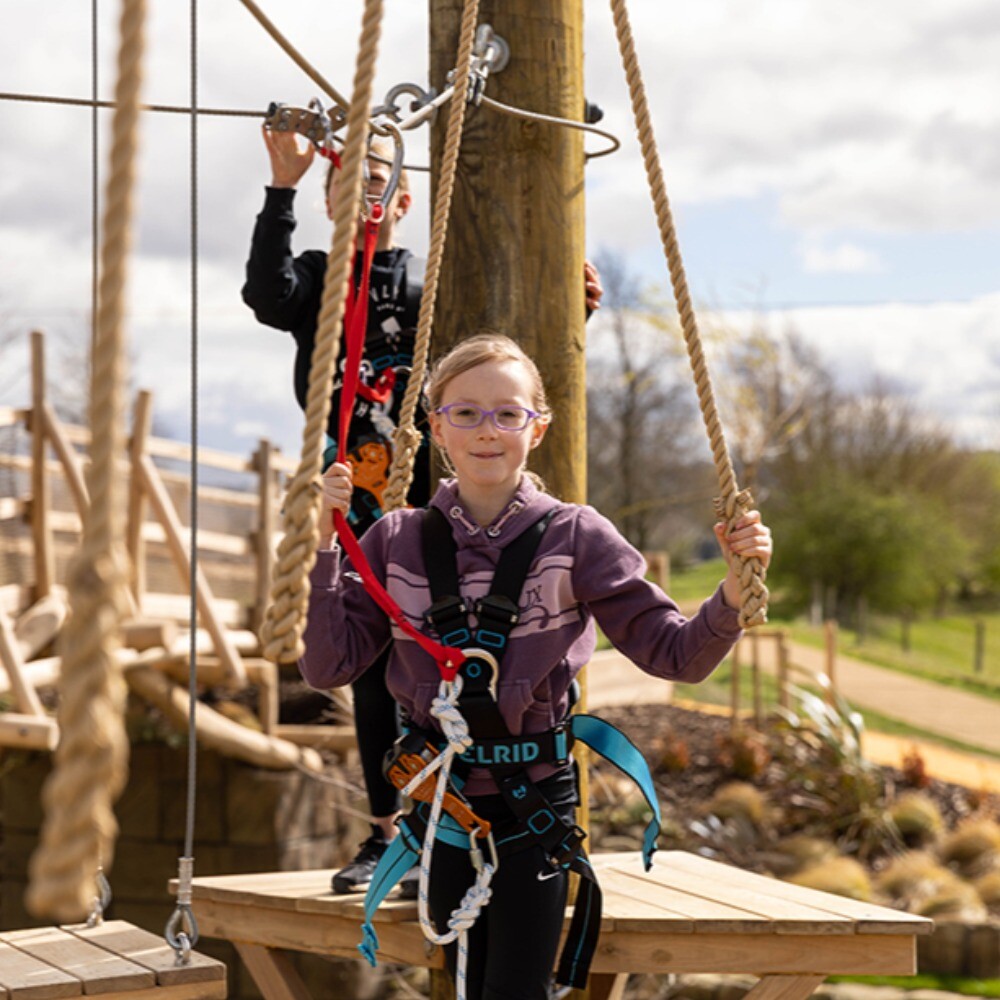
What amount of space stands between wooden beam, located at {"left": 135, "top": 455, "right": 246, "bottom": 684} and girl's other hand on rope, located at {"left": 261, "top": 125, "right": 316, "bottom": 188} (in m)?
5.45

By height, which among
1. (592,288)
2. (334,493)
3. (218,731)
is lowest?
(218,731)

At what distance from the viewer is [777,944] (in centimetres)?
288

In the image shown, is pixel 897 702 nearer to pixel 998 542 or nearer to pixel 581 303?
pixel 998 542

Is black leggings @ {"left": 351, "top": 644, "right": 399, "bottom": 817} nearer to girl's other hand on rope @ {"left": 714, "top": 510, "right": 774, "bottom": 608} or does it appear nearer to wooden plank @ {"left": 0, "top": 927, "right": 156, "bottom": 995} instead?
wooden plank @ {"left": 0, "top": 927, "right": 156, "bottom": 995}

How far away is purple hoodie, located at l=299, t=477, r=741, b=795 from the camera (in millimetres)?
2430

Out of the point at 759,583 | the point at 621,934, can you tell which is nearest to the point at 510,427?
the point at 759,583

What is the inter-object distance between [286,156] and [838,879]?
22.3ft

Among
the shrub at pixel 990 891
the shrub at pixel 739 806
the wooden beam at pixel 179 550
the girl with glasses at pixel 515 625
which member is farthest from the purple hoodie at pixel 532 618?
the shrub at pixel 739 806

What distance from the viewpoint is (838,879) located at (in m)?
8.60

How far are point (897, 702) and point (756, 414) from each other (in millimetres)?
3213

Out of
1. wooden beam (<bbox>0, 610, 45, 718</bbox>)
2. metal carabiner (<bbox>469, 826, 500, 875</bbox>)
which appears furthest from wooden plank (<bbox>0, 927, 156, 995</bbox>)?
wooden beam (<bbox>0, 610, 45, 718</bbox>)

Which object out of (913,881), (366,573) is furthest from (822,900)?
(913,881)

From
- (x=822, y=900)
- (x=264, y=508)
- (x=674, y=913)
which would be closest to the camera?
(x=674, y=913)

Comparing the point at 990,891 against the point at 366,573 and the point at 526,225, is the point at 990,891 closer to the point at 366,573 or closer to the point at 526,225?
the point at 526,225
